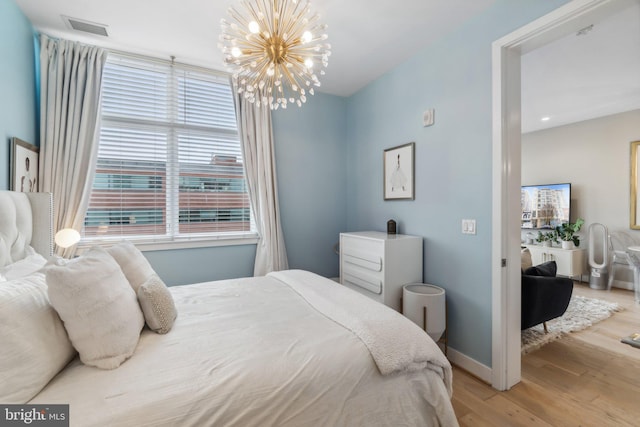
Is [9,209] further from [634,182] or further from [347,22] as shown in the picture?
[634,182]

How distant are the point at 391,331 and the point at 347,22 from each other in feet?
7.45

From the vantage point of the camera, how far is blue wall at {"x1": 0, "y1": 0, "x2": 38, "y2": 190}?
6.27ft

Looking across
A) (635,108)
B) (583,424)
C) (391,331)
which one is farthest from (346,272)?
(635,108)

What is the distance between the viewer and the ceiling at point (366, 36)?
211 centimetres

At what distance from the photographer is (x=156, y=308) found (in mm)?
1423

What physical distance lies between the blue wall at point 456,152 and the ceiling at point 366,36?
177 mm

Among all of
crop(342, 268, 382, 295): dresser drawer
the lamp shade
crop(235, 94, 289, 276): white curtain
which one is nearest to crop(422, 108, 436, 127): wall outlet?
crop(342, 268, 382, 295): dresser drawer

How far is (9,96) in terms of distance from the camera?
1983 mm

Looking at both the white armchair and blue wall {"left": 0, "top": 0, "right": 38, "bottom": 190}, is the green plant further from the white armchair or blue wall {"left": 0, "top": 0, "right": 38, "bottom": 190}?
blue wall {"left": 0, "top": 0, "right": 38, "bottom": 190}

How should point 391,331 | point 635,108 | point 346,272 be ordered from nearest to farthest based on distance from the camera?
point 391,331
point 346,272
point 635,108

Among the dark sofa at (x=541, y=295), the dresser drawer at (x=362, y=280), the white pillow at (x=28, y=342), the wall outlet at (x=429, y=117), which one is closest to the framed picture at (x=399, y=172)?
the wall outlet at (x=429, y=117)

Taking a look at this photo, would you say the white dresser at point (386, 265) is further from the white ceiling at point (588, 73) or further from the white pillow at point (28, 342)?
the white pillow at point (28, 342)

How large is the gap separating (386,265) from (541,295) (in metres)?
1.35

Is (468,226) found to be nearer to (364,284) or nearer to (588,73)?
(364,284)
